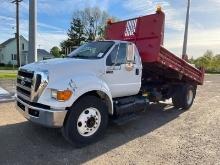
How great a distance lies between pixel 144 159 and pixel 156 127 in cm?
237

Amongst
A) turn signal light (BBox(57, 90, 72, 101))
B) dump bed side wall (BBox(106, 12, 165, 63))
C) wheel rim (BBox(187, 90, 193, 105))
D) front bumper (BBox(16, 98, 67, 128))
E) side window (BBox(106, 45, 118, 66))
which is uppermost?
dump bed side wall (BBox(106, 12, 165, 63))

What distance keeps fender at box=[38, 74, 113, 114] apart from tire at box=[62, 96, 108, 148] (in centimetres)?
19

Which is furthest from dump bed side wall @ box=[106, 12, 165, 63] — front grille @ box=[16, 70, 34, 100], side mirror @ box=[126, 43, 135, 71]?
front grille @ box=[16, 70, 34, 100]

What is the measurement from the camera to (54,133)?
667 centimetres

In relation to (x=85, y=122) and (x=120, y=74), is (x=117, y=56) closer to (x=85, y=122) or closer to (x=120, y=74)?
(x=120, y=74)

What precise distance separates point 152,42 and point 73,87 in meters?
3.26

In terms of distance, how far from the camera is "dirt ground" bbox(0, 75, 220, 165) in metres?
5.31

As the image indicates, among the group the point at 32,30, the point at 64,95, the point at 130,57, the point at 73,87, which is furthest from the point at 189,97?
the point at 32,30

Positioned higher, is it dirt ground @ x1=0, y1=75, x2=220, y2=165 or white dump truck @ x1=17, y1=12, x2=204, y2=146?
white dump truck @ x1=17, y1=12, x2=204, y2=146

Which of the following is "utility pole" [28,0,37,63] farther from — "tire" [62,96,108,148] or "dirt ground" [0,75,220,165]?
"tire" [62,96,108,148]

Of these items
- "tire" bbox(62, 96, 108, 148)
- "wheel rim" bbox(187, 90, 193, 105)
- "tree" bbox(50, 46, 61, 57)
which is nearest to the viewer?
"tire" bbox(62, 96, 108, 148)

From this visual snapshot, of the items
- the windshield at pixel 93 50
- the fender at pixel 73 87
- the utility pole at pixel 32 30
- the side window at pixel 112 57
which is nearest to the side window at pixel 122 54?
the side window at pixel 112 57

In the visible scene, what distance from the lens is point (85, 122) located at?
5.98 metres

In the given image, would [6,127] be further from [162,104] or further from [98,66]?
[162,104]
